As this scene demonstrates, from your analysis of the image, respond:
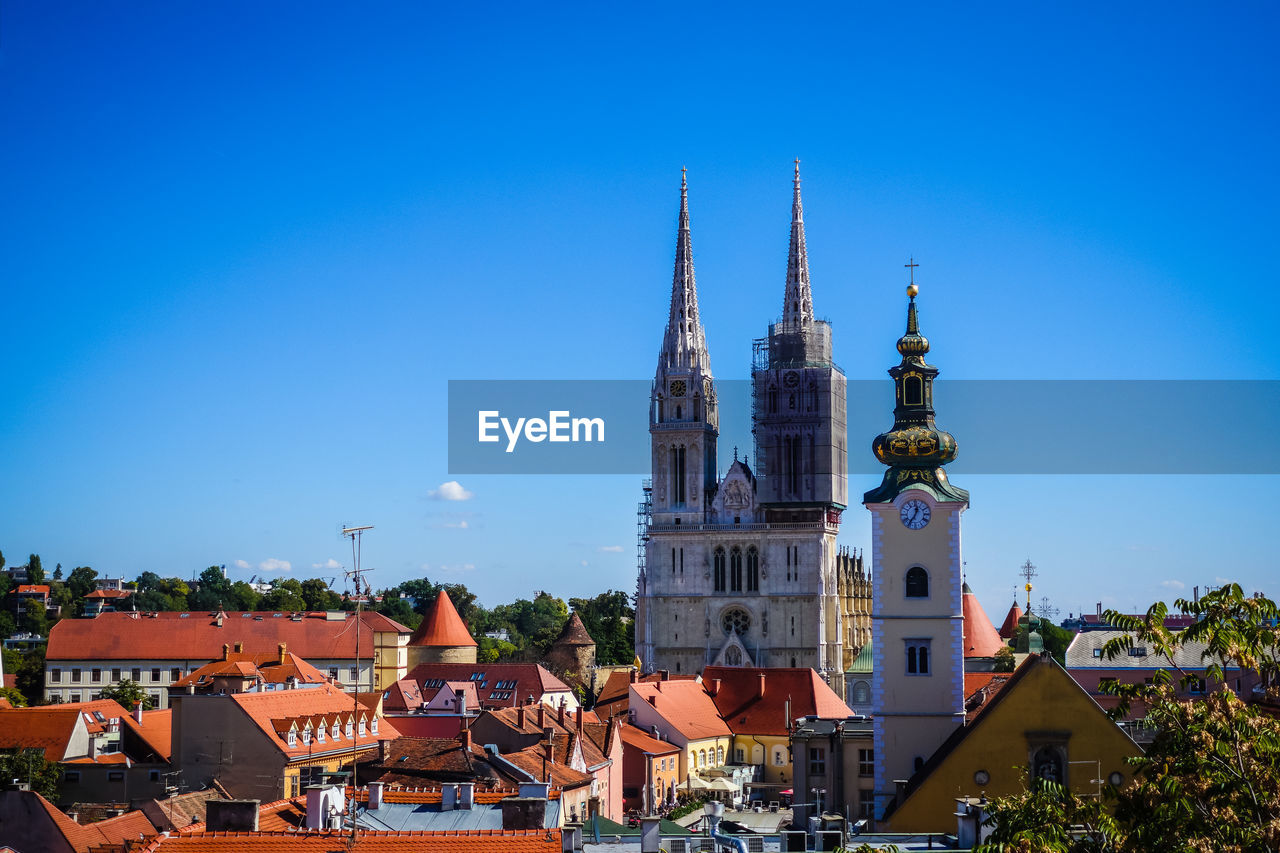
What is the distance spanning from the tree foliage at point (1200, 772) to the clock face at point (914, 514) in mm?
23258

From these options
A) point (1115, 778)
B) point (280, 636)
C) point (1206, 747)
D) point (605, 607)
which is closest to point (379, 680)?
point (280, 636)

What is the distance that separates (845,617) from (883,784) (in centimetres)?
7309

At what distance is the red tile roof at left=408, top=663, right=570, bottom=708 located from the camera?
75.3 meters

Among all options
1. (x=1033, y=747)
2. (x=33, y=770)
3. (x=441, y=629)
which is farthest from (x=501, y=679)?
(x=1033, y=747)

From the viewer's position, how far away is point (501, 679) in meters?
78.0

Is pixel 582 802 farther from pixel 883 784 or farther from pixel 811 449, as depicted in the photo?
pixel 811 449

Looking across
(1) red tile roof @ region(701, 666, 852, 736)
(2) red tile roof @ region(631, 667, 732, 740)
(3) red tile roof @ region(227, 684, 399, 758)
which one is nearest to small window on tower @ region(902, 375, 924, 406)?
(3) red tile roof @ region(227, 684, 399, 758)

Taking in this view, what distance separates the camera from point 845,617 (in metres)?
113

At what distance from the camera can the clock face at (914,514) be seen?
138 ft

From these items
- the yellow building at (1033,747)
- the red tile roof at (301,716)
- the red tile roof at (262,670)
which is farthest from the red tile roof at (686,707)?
the yellow building at (1033,747)

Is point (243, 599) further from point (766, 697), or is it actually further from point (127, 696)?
point (766, 697)

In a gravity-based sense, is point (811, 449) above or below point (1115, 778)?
above

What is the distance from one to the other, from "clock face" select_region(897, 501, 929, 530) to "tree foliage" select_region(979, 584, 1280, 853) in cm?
2326

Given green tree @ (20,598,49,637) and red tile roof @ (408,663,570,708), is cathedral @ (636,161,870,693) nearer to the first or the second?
red tile roof @ (408,663,570,708)
